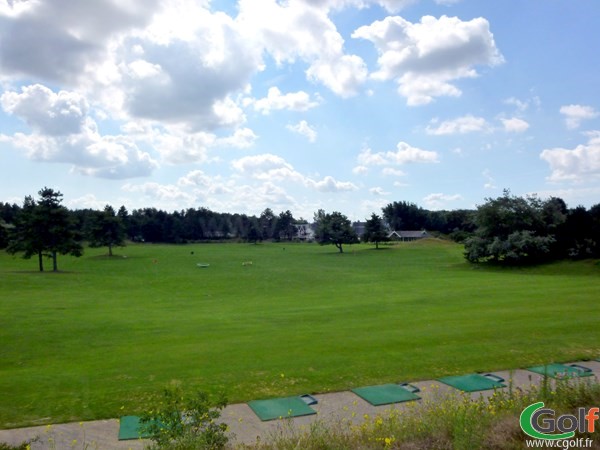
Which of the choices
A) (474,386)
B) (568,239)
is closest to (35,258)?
(568,239)

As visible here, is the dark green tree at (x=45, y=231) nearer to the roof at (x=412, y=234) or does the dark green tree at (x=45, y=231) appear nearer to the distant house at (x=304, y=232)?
the roof at (x=412, y=234)

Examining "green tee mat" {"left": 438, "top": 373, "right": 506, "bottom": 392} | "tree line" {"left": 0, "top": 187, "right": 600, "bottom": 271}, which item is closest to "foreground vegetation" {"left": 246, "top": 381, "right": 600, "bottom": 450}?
"green tee mat" {"left": 438, "top": 373, "right": 506, "bottom": 392}

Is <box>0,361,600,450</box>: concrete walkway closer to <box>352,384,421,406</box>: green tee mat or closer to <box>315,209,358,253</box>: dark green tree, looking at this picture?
<box>352,384,421,406</box>: green tee mat

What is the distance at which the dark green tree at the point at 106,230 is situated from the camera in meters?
82.8

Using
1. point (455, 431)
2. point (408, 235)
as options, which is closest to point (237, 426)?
point (455, 431)

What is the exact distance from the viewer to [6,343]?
637 inches

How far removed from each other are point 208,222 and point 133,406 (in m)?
162

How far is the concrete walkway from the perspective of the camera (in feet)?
24.1

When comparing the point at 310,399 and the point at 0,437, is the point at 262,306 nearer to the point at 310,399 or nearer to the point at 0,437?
the point at 310,399

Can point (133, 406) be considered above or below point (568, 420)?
below

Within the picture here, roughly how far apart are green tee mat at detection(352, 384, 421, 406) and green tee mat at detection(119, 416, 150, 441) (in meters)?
4.23

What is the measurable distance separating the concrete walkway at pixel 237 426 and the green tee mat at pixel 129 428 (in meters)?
0.09

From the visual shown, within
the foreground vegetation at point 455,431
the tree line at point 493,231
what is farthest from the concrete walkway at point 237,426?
the tree line at point 493,231

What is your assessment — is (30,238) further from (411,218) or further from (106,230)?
(411,218)
